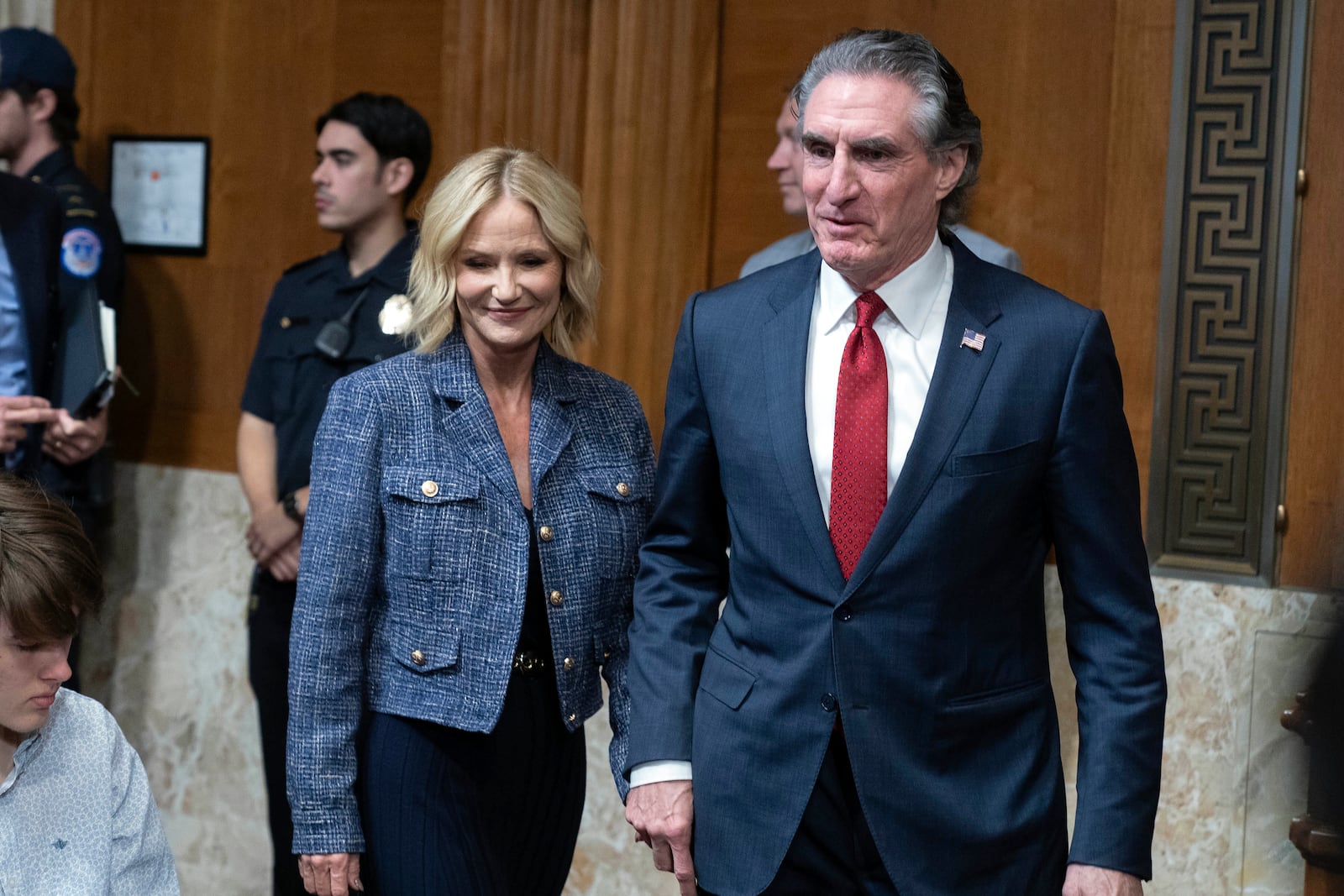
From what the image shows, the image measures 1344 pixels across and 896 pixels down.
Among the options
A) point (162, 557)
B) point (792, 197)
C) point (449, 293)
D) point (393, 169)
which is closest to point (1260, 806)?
point (792, 197)

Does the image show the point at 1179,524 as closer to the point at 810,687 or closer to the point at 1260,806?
the point at 1260,806

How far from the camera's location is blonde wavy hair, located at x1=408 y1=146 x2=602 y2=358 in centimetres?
238

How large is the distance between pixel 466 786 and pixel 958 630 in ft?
2.58

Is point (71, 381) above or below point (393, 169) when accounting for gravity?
below

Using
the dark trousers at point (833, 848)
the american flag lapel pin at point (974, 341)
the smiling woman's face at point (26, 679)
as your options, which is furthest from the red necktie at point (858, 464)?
the smiling woman's face at point (26, 679)

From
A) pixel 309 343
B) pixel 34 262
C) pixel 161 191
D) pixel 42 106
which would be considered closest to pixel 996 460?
pixel 309 343

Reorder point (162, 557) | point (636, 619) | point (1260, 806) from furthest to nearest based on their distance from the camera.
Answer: point (162, 557)
point (1260, 806)
point (636, 619)

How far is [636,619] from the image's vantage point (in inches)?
87.6

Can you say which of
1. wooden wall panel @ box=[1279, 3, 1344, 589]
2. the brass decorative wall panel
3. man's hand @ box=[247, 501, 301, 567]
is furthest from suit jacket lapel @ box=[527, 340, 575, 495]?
wooden wall panel @ box=[1279, 3, 1344, 589]

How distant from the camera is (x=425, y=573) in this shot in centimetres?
234

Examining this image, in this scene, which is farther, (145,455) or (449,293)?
(145,455)

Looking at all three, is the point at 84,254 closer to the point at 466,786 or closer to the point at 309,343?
the point at 309,343

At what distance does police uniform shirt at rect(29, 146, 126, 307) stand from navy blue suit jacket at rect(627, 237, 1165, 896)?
2544mm

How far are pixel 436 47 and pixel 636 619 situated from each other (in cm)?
246
